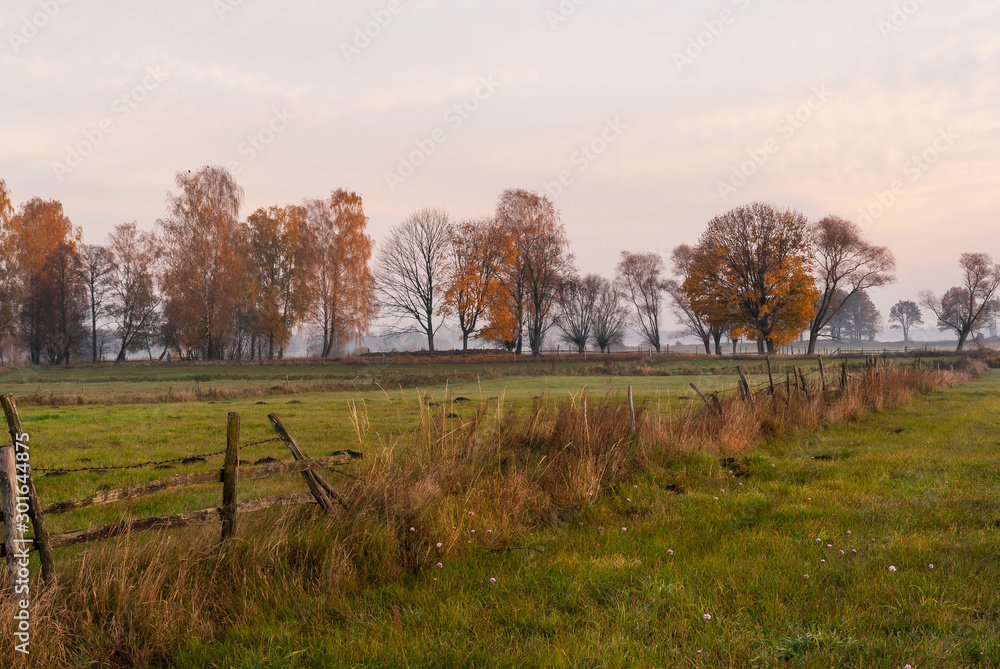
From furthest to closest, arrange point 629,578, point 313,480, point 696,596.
→ point 313,480 → point 629,578 → point 696,596

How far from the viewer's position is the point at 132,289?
60281 mm

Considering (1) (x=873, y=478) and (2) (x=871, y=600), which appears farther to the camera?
(1) (x=873, y=478)

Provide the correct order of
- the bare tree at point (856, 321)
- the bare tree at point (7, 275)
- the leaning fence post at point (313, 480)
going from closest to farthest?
1. the leaning fence post at point (313, 480)
2. the bare tree at point (7, 275)
3. the bare tree at point (856, 321)

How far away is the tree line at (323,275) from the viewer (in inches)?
2074

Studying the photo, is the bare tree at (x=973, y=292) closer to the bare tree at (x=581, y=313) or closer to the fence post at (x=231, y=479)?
the bare tree at (x=581, y=313)

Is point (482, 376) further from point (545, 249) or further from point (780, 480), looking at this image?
point (780, 480)

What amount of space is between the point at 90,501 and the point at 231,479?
113cm

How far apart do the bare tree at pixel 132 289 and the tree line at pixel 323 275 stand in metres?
0.12

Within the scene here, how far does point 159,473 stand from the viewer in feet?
37.8

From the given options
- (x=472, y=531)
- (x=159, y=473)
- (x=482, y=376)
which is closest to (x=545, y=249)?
(x=482, y=376)

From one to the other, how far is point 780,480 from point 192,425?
621 inches

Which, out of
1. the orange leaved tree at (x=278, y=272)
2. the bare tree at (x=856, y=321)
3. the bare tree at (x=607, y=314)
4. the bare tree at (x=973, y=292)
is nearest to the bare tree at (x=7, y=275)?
the orange leaved tree at (x=278, y=272)

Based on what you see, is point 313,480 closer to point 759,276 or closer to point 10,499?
point 10,499

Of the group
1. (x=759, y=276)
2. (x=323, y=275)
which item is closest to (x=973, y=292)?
(x=759, y=276)
